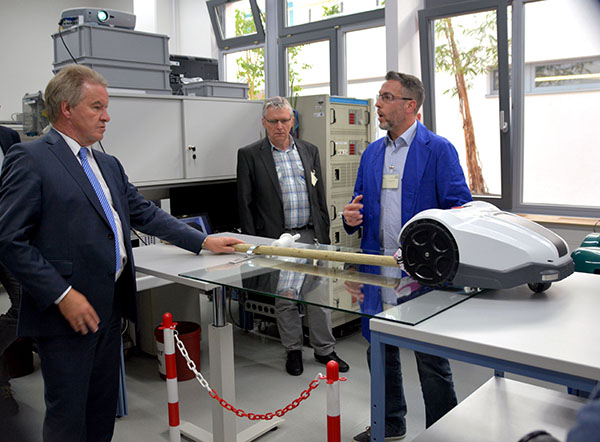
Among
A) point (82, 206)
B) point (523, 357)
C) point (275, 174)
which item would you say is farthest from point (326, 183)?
point (523, 357)

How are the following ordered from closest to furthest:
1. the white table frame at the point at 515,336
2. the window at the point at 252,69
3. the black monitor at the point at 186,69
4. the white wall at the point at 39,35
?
the white table frame at the point at 515,336 → the black monitor at the point at 186,69 → the window at the point at 252,69 → the white wall at the point at 39,35

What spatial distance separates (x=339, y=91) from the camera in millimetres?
5715

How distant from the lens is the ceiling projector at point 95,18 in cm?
334

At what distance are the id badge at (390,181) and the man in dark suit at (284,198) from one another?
45.3 inches

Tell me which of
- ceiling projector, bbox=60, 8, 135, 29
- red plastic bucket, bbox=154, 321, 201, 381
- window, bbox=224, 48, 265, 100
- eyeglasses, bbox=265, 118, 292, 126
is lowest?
red plastic bucket, bbox=154, 321, 201, 381

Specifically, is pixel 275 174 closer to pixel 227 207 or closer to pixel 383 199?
pixel 227 207

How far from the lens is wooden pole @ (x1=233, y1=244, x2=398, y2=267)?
1830mm

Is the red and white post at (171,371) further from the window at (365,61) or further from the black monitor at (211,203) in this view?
the window at (365,61)

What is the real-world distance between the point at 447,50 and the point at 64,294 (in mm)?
3767

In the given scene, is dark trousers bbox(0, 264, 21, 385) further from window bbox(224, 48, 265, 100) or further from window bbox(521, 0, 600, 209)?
window bbox(224, 48, 265, 100)

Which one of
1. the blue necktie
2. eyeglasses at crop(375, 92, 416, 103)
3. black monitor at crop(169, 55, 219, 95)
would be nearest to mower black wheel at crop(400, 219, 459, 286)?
eyeglasses at crop(375, 92, 416, 103)

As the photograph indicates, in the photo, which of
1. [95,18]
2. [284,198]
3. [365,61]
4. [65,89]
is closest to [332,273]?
[65,89]

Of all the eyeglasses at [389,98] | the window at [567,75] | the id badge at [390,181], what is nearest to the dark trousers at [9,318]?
the id badge at [390,181]

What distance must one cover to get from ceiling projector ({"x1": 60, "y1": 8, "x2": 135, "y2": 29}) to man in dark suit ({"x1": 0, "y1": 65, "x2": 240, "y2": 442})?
1.60 meters
